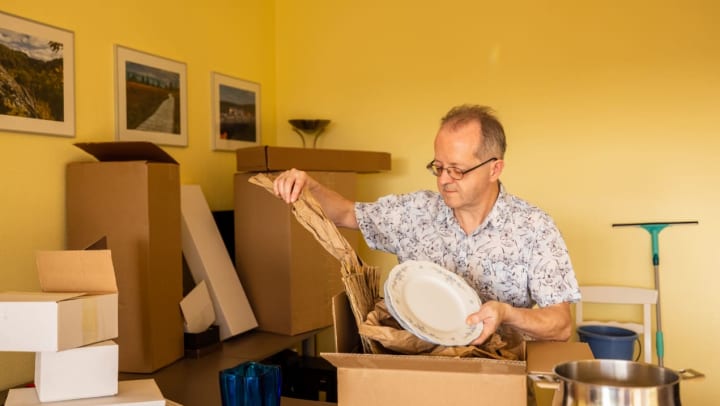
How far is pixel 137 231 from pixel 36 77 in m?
0.69

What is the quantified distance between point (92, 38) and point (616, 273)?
2.64 meters

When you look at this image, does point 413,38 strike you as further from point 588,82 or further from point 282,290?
point 282,290

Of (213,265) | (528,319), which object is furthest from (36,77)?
(528,319)

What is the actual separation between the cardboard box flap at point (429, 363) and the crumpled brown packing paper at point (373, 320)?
14 cm

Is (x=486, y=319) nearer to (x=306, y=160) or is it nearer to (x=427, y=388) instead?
(x=427, y=388)

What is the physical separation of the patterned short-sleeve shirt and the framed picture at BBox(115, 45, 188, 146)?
1.38m

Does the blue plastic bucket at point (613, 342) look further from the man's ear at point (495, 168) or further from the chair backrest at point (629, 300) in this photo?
the man's ear at point (495, 168)

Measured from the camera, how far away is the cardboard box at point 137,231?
7.47 ft

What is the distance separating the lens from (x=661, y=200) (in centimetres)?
315

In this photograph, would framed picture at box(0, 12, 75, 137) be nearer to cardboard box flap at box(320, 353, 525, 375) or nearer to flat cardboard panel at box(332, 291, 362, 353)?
flat cardboard panel at box(332, 291, 362, 353)

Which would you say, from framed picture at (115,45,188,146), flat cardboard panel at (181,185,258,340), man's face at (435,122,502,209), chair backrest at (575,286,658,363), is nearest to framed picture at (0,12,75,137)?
framed picture at (115,45,188,146)

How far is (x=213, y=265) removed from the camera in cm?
290

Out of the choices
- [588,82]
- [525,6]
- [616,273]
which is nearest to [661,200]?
[616,273]

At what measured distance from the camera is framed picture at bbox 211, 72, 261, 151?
340cm
